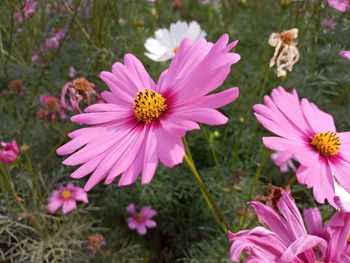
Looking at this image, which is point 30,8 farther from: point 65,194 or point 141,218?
point 141,218

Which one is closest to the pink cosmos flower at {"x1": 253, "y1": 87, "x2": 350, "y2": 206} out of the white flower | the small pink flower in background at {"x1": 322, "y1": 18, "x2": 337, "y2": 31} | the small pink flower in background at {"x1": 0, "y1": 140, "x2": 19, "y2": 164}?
the small pink flower in background at {"x1": 0, "y1": 140, "x2": 19, "y2": 164}

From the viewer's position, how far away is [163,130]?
0.52m

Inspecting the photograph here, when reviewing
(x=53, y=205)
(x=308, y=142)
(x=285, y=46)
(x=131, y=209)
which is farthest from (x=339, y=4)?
(x=53, y=205)

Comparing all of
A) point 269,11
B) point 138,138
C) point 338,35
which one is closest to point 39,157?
point 138,138

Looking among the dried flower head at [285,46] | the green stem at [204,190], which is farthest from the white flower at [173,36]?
the green stem at [204,190]

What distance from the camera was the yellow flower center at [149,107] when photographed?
23.2 inches

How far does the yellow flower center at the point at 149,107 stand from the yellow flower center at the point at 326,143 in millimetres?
271

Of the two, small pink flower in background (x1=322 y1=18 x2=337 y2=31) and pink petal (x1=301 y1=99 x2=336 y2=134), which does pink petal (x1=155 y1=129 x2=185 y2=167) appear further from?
small pink flower in background (x1=322 y1=18 x2=337 y2=31)

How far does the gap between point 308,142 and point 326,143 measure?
0.03 m

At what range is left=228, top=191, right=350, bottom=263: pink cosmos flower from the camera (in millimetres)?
407

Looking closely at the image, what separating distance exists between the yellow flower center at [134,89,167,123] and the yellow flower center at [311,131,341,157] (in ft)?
0.89

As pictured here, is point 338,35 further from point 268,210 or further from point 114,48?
point 268,210

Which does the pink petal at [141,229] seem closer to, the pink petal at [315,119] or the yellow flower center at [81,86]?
the yellow flower center at [81,86]

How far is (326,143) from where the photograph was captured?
59 centimetres
